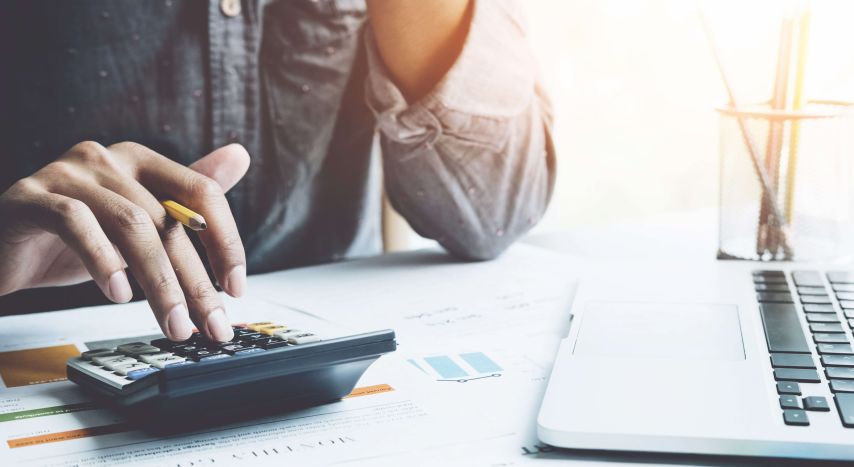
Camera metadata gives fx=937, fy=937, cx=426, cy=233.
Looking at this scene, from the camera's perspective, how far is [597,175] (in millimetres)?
2297

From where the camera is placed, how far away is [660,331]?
1.89 feet

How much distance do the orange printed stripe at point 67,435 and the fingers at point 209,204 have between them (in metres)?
0.13


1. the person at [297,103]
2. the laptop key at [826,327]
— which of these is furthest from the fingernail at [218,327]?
the laptop key at [826,327]

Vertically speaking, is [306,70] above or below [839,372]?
above

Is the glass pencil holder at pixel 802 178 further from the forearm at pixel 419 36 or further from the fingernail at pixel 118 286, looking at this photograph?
the fingernail at pixel 118 286

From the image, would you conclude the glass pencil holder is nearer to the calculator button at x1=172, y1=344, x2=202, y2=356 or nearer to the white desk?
the white desk

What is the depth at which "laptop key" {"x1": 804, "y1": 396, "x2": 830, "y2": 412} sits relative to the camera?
43 centimetres

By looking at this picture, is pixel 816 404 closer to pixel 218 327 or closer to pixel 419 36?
pixel 218 327

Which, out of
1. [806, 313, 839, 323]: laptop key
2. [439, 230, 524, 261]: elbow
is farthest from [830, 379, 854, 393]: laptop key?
[439, 230, 524, 261]: elbow

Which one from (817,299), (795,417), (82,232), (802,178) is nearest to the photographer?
(795,417)

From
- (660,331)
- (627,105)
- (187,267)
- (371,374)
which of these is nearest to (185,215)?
(187,267)

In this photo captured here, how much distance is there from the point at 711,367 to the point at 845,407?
0.27ft

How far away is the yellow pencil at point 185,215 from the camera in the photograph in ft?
1.76

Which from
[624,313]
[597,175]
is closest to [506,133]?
[624,313]
